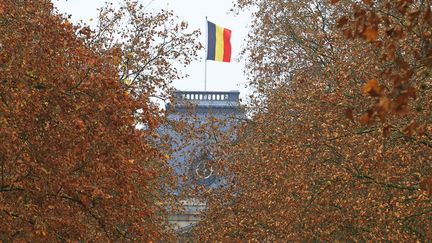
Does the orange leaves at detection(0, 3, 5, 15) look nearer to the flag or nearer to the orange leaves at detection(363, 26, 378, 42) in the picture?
the orange leaves at detection(363, 26, 378, 42)

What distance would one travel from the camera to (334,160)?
74.0 feet

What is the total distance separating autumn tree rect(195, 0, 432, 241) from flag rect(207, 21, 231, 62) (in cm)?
1510

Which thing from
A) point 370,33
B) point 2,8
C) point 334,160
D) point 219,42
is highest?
point 219,42

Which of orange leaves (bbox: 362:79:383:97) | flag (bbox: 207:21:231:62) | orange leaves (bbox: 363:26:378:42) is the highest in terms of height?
flag (bbox: 207:21:231:62)

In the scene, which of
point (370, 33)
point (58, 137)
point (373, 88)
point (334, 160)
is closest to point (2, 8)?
point (58, 137)

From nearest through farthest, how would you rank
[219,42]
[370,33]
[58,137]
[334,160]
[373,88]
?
[373,88] < [370,33] < [58,137] < [334,160] < [219,42]

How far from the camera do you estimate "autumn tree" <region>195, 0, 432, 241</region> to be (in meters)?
18.5

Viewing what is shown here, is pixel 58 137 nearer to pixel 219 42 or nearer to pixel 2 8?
pixel 2 8

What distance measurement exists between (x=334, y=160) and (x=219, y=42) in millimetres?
28723

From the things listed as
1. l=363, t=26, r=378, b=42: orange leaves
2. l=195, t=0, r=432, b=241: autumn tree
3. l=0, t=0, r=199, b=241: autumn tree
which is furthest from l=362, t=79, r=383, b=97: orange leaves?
l=0, t=0, r=199, b=241: autumn tree

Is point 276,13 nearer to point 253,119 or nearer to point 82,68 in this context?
point 253,119

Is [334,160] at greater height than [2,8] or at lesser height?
lesser

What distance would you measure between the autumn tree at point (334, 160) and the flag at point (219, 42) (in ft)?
49.5

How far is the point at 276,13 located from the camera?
3725cm
